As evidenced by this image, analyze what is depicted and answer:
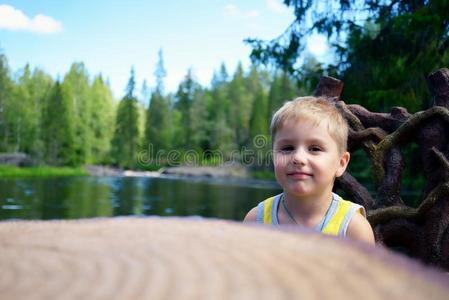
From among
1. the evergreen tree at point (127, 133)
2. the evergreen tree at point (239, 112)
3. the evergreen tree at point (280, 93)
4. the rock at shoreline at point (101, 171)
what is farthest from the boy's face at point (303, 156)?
the evergreen tree at point (239, 112)

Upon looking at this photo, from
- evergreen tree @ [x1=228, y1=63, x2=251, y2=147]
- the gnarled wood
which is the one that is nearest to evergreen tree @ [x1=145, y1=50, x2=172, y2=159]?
evergreen tree @ [x1=228, y1=63, x2=251, y2=147]

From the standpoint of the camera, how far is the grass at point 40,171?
28.2m

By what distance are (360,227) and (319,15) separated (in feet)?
23.7

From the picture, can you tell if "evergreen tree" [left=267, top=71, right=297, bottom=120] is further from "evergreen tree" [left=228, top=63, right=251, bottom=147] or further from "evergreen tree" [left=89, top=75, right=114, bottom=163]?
"evergreen tree" [left=89, top=75, right=114, bottom=163]

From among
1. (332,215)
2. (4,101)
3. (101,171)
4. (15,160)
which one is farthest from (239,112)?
(332,215)

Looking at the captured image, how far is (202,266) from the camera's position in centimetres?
47

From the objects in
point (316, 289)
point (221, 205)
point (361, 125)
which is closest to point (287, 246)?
point (316, 289)

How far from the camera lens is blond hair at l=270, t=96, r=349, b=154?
1628mm

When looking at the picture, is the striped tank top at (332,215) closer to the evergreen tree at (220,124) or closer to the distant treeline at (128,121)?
the distant treeline at (128,121)

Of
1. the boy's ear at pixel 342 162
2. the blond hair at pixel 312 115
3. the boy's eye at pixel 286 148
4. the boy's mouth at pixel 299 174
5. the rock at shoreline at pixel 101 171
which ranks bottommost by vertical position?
the rock at shoreline at pixel 101 171

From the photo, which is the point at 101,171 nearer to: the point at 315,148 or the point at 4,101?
the point at 4,101

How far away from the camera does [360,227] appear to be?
1.76 metres

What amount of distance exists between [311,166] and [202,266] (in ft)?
4.10

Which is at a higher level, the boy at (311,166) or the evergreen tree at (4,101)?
the evergreen tree at (4,101)
